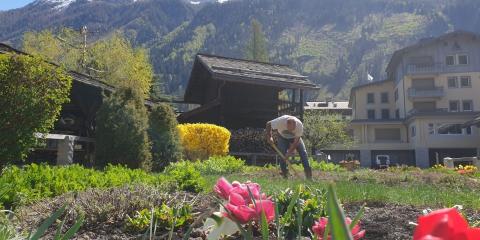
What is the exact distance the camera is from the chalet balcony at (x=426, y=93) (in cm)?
4872

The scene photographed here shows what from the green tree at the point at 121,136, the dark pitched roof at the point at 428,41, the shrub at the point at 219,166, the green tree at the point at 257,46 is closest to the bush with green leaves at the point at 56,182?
the green tree at the point at 121,136

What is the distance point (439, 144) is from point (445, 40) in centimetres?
1118

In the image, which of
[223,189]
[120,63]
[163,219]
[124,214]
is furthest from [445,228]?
[120,63]

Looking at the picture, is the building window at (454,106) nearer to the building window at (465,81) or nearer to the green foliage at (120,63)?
the building window at (465,81)

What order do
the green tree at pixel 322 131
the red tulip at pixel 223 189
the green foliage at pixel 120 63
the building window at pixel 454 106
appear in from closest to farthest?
the red tulip at pixel 223 189, the green foliage at pixel 120 63, the green tree at pixel 322 131, the building window at pixel 454 106

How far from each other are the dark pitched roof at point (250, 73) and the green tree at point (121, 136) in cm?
975

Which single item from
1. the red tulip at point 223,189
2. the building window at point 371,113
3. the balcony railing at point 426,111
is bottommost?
the red tulip at point 223,189

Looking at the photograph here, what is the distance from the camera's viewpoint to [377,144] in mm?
53719

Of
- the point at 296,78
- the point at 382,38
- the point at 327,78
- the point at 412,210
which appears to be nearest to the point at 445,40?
the point at 296,78

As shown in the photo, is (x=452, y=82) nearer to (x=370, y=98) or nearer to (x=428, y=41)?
(x=428, y=41)

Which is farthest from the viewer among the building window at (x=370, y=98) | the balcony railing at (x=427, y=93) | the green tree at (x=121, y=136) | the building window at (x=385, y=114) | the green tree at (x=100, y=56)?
the building window at (x=370, y=98)

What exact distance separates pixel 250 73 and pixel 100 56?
21631 mm

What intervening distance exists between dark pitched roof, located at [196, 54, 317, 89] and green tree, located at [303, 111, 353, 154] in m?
19.2

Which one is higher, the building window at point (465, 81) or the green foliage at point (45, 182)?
the building window at point (465, 81)
